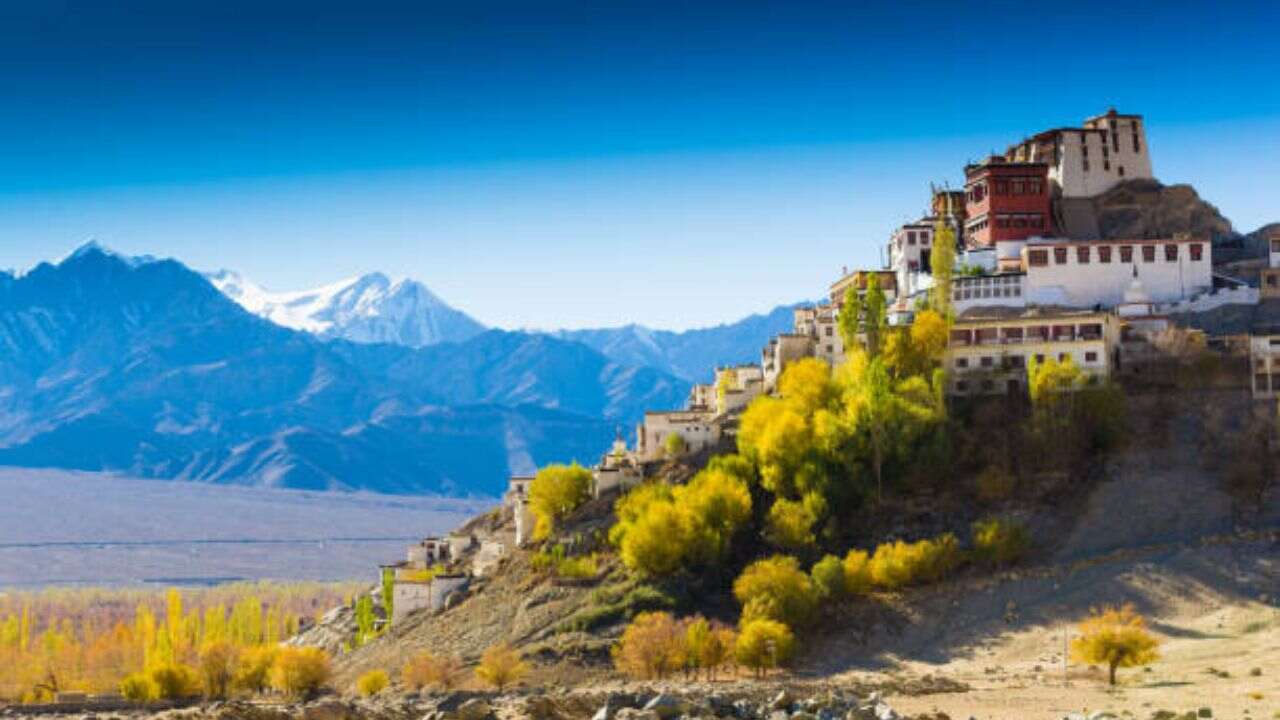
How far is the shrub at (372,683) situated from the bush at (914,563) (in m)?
25.9

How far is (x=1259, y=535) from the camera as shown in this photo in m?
89.7

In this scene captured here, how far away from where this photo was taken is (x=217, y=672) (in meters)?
103

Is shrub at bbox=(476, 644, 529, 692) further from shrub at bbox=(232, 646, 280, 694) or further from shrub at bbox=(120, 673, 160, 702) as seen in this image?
shrub at bbox=(120, 673, 160, 702)

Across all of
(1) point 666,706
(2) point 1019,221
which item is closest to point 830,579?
(1) point 666,706

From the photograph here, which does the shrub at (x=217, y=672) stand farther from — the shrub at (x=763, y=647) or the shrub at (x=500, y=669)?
the shrub at (x=763, y=647)

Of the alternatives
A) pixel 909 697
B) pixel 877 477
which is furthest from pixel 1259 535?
pixel 909 697

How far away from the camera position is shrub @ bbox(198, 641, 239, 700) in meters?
101

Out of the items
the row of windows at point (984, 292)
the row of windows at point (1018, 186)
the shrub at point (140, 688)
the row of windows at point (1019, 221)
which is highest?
the row of windows at point (1018, 186)

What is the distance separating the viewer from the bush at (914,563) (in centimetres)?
9231

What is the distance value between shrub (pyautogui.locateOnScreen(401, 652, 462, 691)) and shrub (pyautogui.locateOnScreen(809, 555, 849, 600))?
19107mm

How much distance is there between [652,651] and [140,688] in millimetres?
30575

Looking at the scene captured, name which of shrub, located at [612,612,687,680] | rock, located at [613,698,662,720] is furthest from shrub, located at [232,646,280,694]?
rock, located at [613,698,662,720]

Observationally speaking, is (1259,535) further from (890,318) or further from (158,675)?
(158,675)

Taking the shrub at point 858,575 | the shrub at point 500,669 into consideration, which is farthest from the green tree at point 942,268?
the shrub at point 500,669
